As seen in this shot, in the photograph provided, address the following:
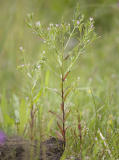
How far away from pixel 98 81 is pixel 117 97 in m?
0.50

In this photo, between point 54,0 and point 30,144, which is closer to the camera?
point 30,144

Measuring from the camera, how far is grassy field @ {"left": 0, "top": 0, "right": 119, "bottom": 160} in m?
1.51

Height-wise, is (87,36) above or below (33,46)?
below

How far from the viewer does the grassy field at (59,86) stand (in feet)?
4.96

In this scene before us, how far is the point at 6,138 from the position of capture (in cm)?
144

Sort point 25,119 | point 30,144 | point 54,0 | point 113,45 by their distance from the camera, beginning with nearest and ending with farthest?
point 30,144 < point 25,119 < point 113,45 < point 54,0

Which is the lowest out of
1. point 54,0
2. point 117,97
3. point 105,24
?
point 117,97

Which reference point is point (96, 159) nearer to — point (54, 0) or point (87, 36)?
point (87, 36)

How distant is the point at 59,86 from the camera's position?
5.40 feet

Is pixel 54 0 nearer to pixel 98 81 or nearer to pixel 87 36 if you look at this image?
pixel 98 81

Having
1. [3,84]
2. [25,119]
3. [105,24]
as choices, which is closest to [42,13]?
[105,24]

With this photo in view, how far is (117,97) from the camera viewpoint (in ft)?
8.57

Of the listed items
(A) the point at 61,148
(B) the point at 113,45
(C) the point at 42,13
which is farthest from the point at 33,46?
(A) the point at 61,148

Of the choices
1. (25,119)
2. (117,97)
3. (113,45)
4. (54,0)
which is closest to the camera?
(25,119)
